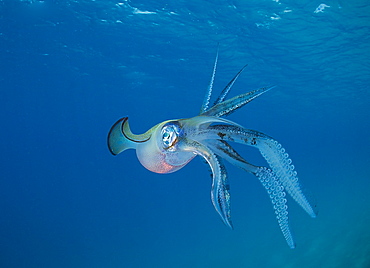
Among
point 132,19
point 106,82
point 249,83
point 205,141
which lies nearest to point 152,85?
point 106,82

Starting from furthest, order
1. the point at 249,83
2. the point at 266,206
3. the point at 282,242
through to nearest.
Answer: the point at 266,206, the point at 249,83, the point at 282,242

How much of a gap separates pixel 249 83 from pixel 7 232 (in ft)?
101

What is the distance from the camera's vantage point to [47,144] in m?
61.6

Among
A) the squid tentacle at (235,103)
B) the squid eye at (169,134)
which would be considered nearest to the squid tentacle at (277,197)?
the squid tentacle at (235,103)

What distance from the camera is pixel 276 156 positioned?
150 centimetres

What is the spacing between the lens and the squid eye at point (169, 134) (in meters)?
2.08

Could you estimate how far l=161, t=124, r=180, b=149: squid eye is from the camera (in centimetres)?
208

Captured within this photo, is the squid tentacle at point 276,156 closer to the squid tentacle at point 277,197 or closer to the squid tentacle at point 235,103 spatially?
the squid tentacle at point 277,197

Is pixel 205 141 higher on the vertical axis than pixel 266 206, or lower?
higher

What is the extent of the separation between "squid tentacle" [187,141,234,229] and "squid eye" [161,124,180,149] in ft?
0.66

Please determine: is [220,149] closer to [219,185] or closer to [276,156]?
[219,185]

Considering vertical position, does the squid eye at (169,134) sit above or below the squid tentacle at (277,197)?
below

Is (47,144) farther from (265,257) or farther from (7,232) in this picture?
(265,257)

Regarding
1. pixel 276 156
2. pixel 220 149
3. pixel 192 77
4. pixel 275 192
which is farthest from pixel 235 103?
pixel 192 77
